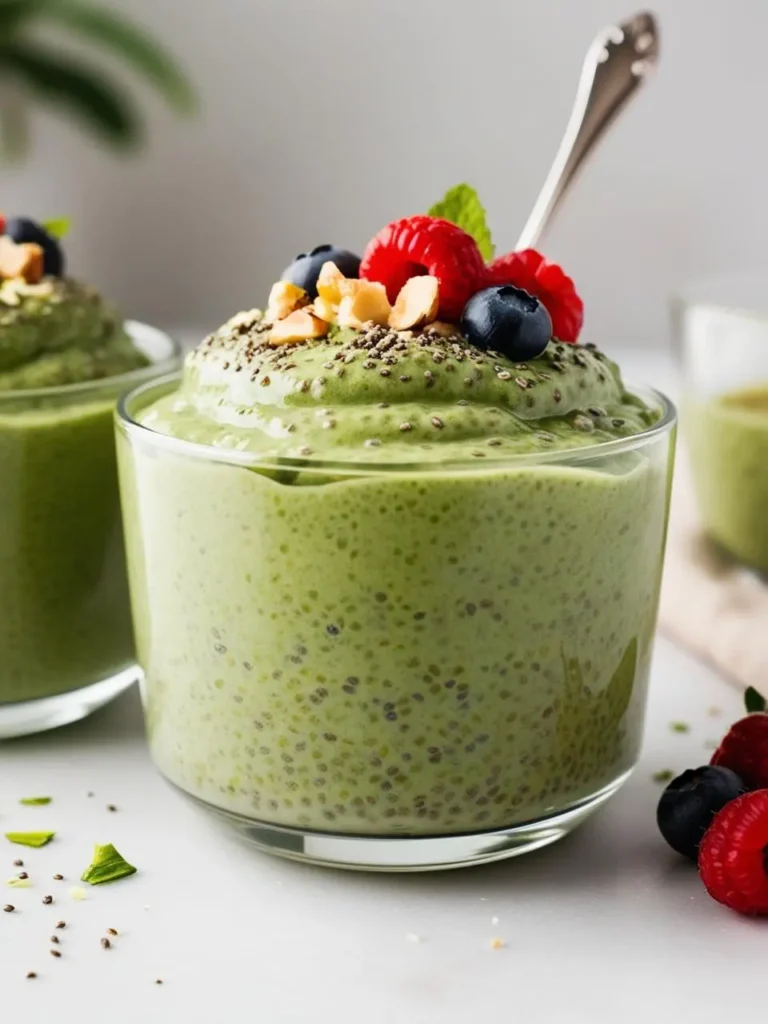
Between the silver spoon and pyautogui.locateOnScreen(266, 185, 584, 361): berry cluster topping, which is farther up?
the silver spoon

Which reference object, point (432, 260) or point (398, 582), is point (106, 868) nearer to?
point (398, 582)

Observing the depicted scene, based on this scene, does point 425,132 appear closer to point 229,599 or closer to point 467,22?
point 467,22

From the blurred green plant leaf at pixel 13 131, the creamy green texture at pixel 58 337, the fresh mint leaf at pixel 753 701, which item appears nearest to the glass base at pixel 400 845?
the fresh mint leaf at pixel 753 701

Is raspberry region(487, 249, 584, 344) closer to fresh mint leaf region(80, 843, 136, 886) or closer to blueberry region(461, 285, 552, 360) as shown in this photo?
blueberry region(461, 285, 552, 360)

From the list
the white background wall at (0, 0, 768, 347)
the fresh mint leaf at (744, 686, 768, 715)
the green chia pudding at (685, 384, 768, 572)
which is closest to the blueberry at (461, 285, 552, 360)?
the fresh mint leaf at (744, 686, 768, 715)

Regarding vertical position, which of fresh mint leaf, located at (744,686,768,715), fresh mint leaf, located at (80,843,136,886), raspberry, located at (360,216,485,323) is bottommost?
fresh mint leaf, located at (80,843,136,886)

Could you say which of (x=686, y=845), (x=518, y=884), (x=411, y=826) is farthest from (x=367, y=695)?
(x=686, y=845)
